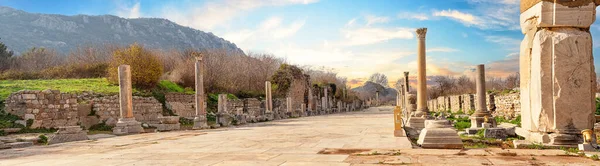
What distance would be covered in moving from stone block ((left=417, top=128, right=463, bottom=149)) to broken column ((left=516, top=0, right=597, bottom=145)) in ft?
5.11

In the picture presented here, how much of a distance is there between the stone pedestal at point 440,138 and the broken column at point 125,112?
40.2ft

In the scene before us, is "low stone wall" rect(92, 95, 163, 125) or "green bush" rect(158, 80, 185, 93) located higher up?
"green bush" rect(158, 80, 185, 93)

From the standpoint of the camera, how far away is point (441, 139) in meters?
9.09

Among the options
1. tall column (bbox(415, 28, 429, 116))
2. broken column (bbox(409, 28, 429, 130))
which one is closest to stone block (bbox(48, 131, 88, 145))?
broken column (bbox(409, 28, 429, 130))

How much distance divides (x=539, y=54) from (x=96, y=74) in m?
36.7

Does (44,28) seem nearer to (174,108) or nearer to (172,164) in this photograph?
(174,108)

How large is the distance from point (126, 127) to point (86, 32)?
5216 inches

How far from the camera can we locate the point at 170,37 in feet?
498

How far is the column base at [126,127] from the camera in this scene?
1736 centimetres

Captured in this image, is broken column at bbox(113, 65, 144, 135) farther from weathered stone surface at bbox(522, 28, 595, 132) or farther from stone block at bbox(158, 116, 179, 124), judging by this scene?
weathered stone surface at bbox(522, 28, 595, 132)

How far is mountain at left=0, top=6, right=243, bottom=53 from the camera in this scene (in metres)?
120

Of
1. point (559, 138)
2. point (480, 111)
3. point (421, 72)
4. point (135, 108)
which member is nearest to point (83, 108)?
point (135, 108)

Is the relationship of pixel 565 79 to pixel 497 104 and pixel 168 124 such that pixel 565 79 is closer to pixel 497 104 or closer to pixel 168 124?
A: pixel 168 124

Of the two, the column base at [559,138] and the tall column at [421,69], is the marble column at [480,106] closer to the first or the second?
the tall column at [421,69]
